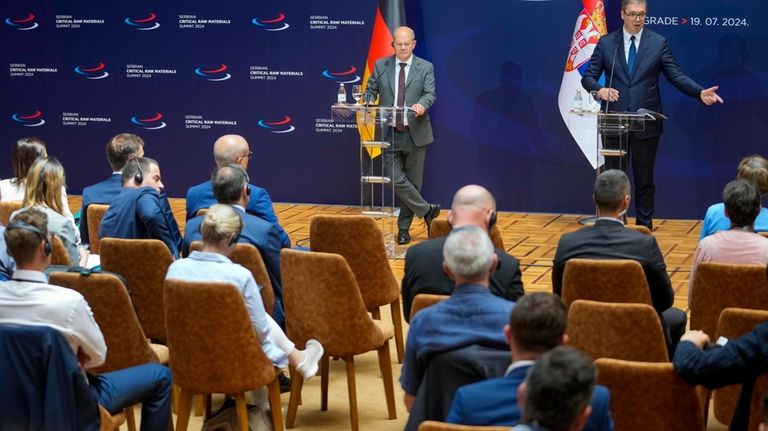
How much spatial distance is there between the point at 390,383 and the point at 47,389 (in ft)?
5.88

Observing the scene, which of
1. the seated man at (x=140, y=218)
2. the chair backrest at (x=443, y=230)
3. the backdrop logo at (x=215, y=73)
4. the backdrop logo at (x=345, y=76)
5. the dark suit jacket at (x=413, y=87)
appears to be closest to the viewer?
the chair backrest at (x=443, y=230)

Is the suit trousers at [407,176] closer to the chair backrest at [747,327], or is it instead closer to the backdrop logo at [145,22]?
the backdrop logo at [145,22]

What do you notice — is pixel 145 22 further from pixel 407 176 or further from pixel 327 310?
pixel 327 310

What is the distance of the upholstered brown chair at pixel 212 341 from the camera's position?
13.9ft

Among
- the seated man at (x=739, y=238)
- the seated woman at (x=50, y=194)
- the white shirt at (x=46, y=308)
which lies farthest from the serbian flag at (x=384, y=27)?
the white shirt at (x=46, y=308)

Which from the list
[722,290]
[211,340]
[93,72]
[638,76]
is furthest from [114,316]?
[93,72]

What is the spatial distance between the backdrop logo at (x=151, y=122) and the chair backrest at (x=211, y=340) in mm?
7242

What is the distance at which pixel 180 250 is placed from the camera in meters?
5.66

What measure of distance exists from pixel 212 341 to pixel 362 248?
1.35 m

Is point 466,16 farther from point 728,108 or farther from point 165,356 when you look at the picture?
point 165,356

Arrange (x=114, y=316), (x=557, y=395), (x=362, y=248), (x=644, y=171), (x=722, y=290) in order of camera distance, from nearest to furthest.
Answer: (x=557, y=395), (x=114, y=316), (x=722, y=290), (x=362, y=248), (x=644, y=171)

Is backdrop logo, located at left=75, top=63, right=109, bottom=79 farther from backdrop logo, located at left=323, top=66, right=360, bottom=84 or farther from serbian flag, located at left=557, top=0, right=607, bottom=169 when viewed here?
serbian flag, located at left=557, top=0, right=607, bottom=169

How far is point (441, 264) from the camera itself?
14.2 feet

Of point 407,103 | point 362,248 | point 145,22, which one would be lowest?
point 362,248
